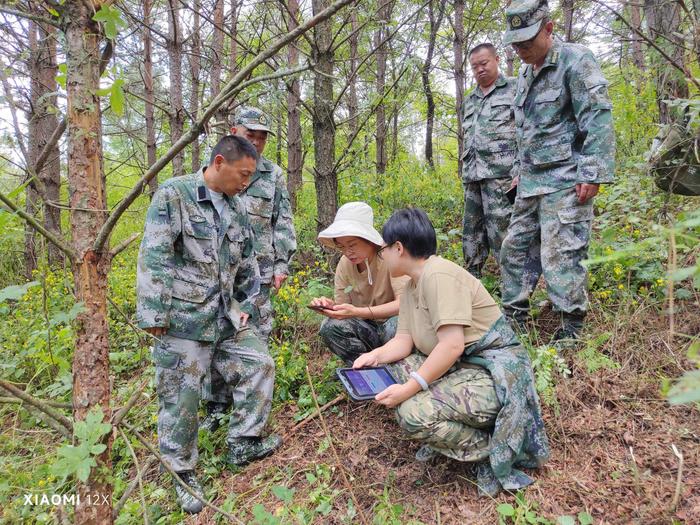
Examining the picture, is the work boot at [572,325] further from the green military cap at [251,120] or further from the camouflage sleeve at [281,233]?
the green military cap at [251,120]

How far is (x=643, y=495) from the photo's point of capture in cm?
205

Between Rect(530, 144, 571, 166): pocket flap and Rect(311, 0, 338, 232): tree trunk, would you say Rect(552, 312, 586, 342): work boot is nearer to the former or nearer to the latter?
Rect(530, 144, 571, 166): pocket flap

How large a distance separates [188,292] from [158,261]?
0.26m

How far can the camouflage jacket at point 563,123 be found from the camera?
2895 mm

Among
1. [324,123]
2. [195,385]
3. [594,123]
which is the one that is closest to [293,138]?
[324,123]

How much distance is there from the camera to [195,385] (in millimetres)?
2762

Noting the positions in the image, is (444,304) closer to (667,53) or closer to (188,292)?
(188,292)

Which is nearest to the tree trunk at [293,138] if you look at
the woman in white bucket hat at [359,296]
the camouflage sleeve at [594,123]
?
the woman in white bucket hat at [359,296]

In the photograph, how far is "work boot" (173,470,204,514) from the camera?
2551 mm

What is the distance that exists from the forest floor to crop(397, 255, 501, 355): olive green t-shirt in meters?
0.71

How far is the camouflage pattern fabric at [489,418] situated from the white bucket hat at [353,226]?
3.28 feet

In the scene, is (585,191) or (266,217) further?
(266,217)

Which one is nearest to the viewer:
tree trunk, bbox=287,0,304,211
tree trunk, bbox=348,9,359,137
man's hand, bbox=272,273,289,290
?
man's hand, bbox=272,273,289,290

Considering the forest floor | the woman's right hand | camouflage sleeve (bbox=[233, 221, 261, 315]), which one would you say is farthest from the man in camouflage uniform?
the woman's right hand
